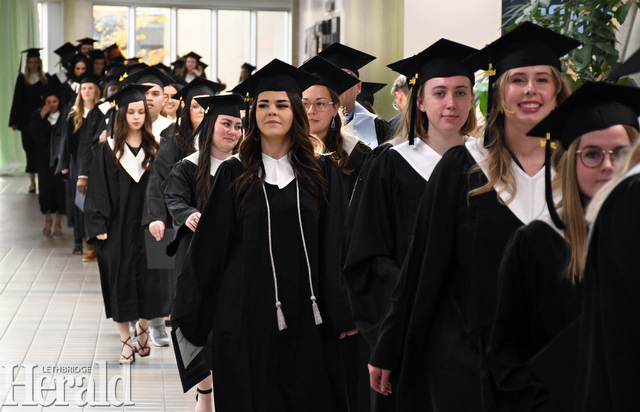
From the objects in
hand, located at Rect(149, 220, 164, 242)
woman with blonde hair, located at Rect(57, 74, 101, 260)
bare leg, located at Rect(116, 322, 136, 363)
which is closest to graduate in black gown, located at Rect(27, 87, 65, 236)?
woman with blonde hair, located at Rect(57, 74, 101, 260)

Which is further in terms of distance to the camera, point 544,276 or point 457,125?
point 457,125

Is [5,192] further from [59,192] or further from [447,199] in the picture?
[447,199]

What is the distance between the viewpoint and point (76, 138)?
11.9m

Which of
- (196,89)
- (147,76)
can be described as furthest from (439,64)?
(147,76)

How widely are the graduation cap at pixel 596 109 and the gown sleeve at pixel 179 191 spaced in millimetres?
3514

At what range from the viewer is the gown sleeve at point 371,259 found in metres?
3.64

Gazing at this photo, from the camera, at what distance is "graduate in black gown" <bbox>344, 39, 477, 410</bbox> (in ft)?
12.0

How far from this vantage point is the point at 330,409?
439 cm

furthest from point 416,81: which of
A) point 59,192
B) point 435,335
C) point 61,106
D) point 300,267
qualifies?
point 61,106

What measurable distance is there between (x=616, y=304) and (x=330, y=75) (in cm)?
359

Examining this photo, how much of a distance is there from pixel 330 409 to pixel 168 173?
2703 mm

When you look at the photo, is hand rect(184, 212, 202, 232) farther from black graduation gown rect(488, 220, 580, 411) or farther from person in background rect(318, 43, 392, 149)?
black graduation gown rect(488, 220, 580, 411)

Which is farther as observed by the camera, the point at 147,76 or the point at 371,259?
the point at 147,76

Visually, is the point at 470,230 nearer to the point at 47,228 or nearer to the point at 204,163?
the point at 204,163
